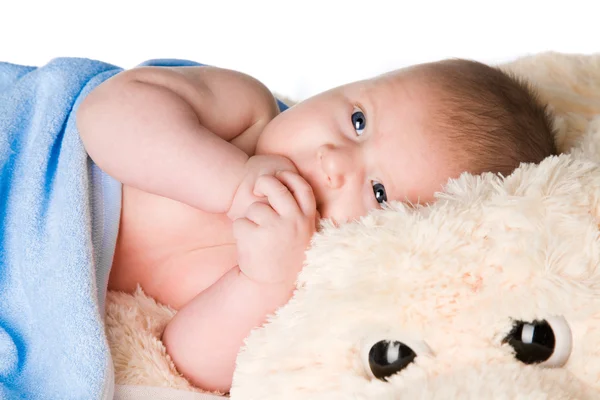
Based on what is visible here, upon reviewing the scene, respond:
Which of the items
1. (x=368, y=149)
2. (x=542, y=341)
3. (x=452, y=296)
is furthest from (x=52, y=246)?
(x=542, y=341)

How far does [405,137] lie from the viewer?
119cm

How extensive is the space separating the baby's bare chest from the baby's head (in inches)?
6.7

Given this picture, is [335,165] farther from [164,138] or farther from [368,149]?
[164,138]

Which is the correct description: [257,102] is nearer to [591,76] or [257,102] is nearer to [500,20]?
[591,76]

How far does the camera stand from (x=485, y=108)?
1.22m

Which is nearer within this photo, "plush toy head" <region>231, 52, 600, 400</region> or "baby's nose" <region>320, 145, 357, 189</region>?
"plush toy head" <region>231, 52, 600, 400</region>

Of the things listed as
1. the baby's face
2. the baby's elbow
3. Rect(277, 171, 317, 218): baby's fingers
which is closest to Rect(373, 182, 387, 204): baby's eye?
the baby's face

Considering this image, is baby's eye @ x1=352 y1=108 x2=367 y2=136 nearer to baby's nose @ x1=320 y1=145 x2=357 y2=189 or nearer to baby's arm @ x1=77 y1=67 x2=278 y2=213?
baby's nose @ x1=320 y1=145 x2=357 y2=189

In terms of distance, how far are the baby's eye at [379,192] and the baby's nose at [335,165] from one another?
5 cm

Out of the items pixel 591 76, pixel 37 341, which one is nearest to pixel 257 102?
pixel 37 341

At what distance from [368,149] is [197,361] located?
1.43 feet

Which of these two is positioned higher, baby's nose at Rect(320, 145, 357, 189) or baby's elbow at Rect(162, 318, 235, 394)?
baby's nose at Rect(320, 145, 357, 189)

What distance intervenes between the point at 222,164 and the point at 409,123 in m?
0.31

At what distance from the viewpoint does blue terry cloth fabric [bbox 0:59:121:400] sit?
3.70 ft
